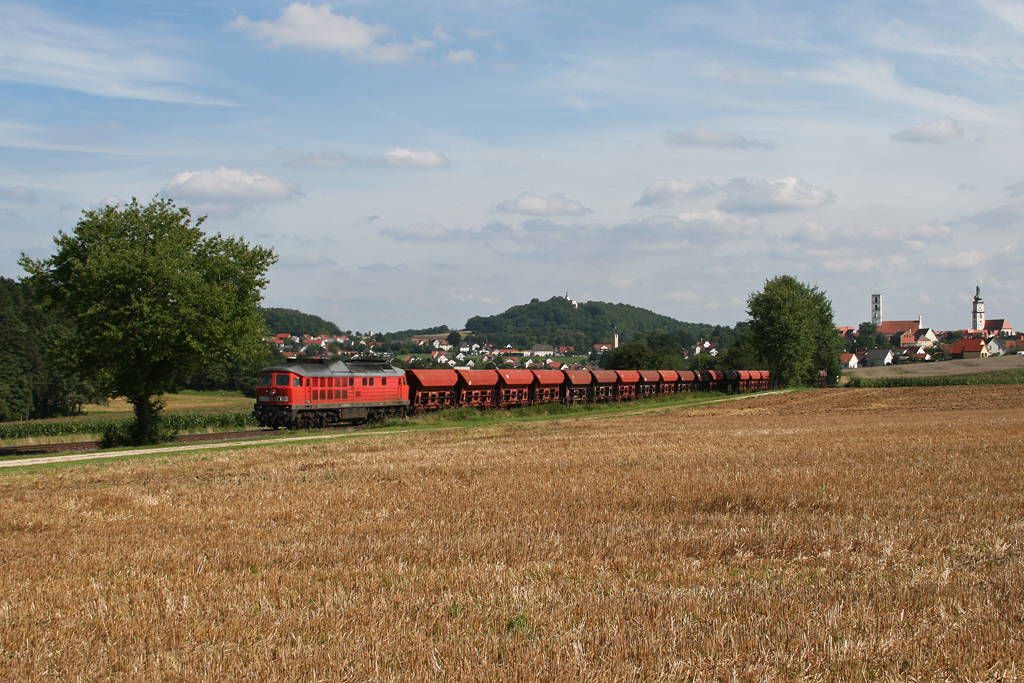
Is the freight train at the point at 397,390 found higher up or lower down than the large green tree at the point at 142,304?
lower down

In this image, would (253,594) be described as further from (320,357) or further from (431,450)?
(320,357)

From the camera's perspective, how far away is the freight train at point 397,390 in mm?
40406

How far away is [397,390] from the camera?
46156 mm

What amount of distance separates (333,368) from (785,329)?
72.3m

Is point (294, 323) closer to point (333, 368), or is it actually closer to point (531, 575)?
point (333, 368)

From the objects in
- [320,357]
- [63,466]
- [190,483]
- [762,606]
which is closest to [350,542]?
[762,606]

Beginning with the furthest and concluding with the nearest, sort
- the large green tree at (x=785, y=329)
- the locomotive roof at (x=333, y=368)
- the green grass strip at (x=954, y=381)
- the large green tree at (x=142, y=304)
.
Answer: the large green tree at (x=785, y=329) < the green grass strip at (x=954, y=381) < the locomotive roof at (x=333, y=368) < the large green tree at (x=142, y=304)

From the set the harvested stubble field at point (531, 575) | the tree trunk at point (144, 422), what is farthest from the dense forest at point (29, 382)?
the harvested stubble field at point (531, 575)

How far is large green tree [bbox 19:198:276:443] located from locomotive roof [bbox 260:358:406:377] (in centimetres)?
344

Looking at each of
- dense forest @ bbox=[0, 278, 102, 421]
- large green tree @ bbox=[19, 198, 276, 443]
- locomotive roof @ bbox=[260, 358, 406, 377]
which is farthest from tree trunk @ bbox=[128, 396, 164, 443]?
dense forest @ bbox=[0, 278, 102, 421]

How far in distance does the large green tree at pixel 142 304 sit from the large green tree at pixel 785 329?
7791cm

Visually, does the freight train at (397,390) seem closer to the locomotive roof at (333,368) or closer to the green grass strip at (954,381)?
the locomotive roof at (333,368)

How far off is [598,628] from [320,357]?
3939 centimetres

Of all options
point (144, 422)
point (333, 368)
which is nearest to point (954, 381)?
point (333, 368)
